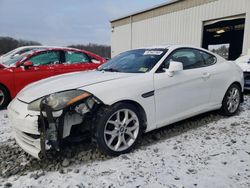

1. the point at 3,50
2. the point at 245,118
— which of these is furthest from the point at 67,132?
the point at 3,50

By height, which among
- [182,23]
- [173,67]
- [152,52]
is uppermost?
[182,23]

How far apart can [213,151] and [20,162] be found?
241 centimetres

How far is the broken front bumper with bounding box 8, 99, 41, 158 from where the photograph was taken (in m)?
2.53

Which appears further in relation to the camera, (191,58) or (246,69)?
(246,69)

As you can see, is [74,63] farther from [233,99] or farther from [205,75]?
[233,99]

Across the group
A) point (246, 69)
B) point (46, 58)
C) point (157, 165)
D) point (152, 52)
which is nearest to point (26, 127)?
point (157, 165)

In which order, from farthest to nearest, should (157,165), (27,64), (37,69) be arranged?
(37,69) < (27,64) < (157,165)

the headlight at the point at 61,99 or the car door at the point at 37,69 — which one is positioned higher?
the car door at the point at 37,69

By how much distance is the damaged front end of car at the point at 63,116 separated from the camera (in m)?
2.51

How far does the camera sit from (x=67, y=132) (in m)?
2.65

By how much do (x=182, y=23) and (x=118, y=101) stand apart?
11.4 meters

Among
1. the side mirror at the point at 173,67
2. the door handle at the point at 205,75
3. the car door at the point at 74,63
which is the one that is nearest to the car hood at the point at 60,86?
the side mirror at the point at 173,67

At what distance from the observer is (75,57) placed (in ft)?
20.9

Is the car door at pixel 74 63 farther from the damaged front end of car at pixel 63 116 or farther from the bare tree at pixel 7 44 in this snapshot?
the bare tree at pixel 7 44
